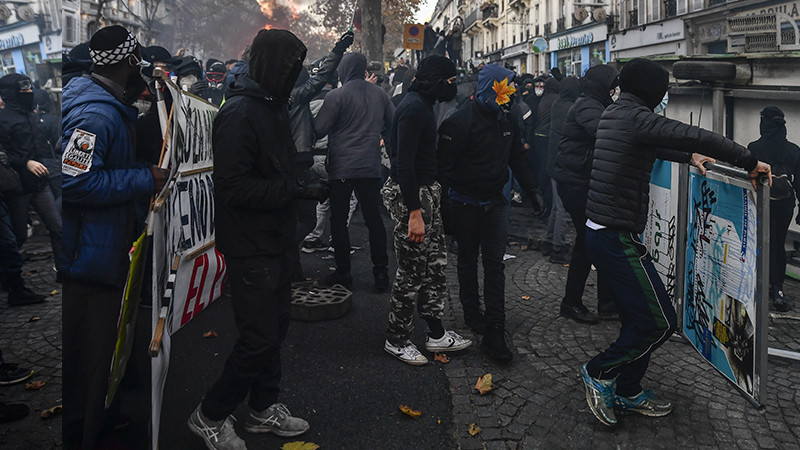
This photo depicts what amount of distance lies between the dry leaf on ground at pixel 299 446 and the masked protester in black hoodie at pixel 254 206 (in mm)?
262

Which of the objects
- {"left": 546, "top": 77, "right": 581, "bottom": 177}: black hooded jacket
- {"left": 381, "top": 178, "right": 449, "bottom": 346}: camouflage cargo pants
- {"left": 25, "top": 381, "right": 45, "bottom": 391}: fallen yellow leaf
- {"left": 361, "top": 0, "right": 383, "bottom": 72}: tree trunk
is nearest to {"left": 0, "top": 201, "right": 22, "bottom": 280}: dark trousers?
{"left": 25, "top": 381, "right": 45, "bottom": 391}: fallen yellow leaf

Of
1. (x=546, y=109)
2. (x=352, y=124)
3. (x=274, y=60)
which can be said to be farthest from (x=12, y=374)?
(x=546, y=109)

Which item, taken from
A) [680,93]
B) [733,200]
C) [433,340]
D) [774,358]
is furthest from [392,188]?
[680,93]

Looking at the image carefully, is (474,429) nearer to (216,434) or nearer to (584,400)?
(584,400)

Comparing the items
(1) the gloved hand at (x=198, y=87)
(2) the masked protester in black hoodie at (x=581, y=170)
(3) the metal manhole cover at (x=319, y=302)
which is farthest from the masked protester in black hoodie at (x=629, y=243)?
(1) the gloved hand at (x=198, y=87)

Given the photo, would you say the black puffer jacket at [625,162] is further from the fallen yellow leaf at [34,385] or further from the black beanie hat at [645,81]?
the fallen yellow leaf at [34,385]

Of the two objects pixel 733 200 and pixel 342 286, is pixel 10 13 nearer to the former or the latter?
pixel 733 200

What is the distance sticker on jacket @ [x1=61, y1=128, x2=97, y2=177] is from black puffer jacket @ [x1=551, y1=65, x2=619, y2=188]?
410 cm

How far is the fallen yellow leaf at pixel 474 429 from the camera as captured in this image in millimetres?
3709

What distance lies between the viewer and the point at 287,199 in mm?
3283

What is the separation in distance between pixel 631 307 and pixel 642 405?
24.5 inches

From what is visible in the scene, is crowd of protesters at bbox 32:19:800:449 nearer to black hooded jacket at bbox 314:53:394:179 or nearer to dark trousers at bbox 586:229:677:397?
dark trousers at bbox 586:229:677:397

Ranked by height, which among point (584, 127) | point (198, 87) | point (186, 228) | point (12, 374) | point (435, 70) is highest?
point (198, 87)

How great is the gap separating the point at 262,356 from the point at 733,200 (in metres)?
2.66
